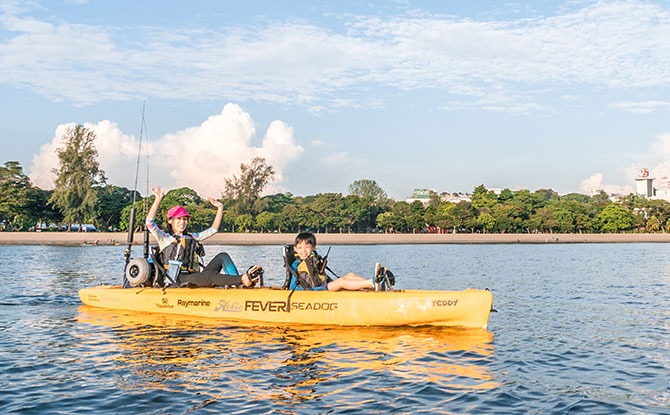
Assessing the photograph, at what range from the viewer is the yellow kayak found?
44.0ft

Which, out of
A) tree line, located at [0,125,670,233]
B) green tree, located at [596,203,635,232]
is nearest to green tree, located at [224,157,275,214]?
tree line, located at [0,125,670,233]

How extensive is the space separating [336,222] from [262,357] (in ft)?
352

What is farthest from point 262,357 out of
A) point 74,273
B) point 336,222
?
point 336,222

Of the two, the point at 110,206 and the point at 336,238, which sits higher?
the point at 110,206

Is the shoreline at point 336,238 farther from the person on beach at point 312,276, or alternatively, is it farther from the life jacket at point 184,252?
the person on beach at point 312,276

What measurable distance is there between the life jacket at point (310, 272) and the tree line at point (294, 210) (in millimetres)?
78893

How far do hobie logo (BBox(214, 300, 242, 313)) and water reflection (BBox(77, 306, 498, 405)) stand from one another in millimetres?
389

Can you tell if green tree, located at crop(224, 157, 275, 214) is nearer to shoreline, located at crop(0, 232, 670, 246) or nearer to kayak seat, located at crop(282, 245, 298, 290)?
shoreline, located at crop(0, 232, 670, 246)

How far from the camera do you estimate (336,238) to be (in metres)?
103

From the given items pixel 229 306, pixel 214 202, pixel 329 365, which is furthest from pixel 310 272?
pixel 329 365

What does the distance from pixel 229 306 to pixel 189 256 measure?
1.65 meters

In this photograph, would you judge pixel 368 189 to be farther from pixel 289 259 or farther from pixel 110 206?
pixel 289 259

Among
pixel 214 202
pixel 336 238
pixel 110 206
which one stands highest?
pixel 110 206

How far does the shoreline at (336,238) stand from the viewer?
266ft
